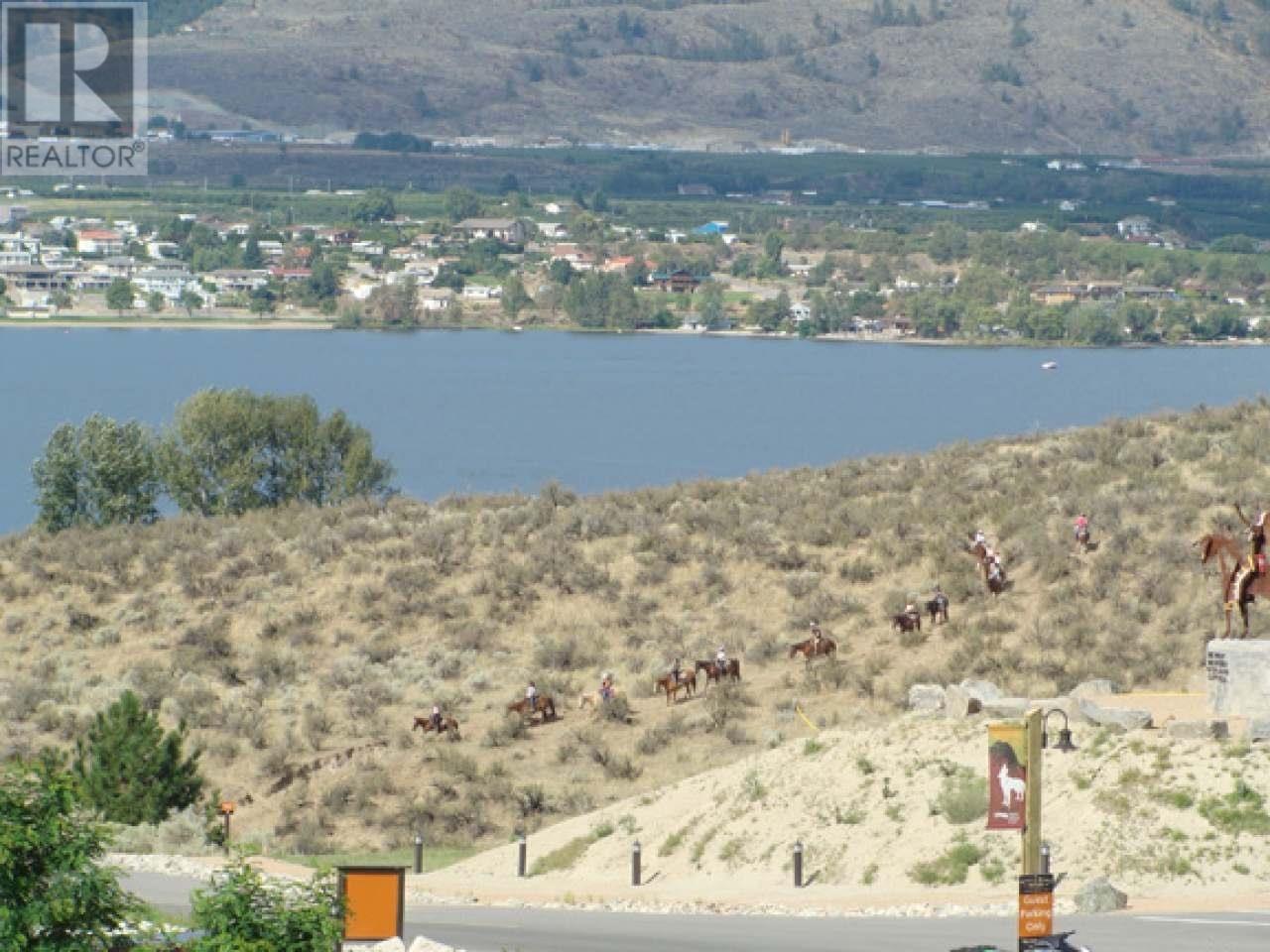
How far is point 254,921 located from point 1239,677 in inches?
571

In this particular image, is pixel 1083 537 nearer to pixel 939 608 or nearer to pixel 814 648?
pixel 939 608

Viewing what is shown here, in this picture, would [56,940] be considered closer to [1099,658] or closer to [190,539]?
[1099,658]

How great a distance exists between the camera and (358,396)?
15075 centimetres

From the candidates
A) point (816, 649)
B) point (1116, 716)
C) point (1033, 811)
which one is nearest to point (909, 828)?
point (1116, 716)

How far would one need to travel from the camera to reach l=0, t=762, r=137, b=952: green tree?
1945cm

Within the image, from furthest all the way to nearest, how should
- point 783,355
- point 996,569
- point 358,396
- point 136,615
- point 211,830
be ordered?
point 783,355, point 358,396, point 136,615, point 996,569, point 211,830

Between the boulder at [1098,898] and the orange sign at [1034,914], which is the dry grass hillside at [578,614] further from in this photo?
the orange sign at [1034,914]

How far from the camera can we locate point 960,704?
102 ft

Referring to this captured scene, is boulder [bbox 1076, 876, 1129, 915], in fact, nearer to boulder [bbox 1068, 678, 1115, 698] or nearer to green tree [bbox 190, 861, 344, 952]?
boulder [bbox 1068, 678, 1115, 698]

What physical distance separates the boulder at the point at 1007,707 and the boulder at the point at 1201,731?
1.68 meters

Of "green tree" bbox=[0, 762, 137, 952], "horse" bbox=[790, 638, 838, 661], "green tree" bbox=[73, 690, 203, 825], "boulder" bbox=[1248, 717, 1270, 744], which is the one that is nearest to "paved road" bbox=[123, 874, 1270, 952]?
"boulder" bbox=[1248, 717, 1270, 744]

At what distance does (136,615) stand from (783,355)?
14719cm

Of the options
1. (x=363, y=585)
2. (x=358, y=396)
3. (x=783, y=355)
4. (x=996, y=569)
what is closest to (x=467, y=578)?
(x=363, y=585)

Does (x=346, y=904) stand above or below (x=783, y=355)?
below
